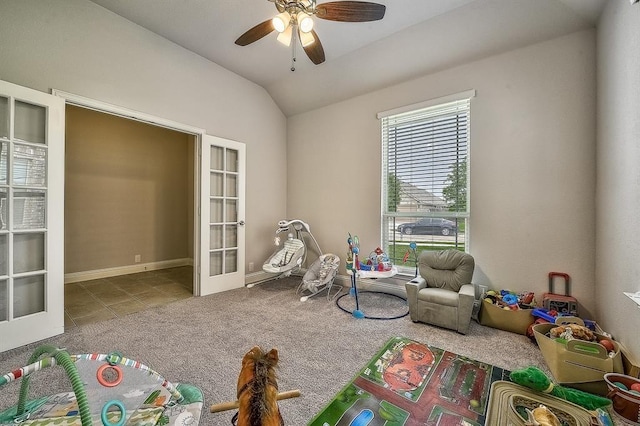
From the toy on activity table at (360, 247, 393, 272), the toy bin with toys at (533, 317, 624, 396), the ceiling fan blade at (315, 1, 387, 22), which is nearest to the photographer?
the toy bin with toys at (533, 317, 624, 396)

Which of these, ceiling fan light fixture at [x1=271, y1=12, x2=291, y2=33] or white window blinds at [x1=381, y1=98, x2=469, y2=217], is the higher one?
ceiling fan light fixture at [x1=271, y1=12, x2=291, y2=33]

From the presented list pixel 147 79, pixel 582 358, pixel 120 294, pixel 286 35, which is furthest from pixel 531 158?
pixel 120 294

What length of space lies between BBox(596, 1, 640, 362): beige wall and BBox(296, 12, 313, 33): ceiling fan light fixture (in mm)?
2267

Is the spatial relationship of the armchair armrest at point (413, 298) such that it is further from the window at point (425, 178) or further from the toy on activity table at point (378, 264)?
the window at point (425, 178)

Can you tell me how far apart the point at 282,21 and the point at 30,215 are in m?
2.88

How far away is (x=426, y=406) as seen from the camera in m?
1.55

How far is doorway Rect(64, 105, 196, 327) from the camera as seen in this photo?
12.8 feet

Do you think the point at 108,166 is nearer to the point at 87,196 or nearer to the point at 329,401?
the point at 87,196

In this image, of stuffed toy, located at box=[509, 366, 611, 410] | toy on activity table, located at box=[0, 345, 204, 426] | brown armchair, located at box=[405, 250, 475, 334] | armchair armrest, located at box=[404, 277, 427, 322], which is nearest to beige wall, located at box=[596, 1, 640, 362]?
stuffed toy, located at box=[509, 366, 611, 410]

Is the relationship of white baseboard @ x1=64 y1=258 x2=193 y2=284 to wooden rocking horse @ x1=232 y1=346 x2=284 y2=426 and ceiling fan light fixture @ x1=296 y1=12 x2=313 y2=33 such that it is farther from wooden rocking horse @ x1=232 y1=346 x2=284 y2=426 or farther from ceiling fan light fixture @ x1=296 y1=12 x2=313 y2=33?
ceiling fan light fixture @ x1=296 y1=12 x2=313 y2=33

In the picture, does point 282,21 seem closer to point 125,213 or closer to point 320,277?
point 320,277

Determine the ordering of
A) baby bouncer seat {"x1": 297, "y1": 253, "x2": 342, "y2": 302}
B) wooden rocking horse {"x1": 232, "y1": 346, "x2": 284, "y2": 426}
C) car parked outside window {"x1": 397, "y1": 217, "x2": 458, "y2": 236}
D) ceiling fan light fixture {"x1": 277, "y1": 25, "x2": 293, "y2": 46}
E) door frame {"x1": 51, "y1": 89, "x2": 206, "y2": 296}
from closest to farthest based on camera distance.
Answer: wooden rocking horse {"x1": 232, "y1": 346, "x2": 284, "y2": 426} → ceiling fan light fixture {"x1": 277, "y1": 25, "x2": 293, "y2": 46} → door frame {"x1": 51, "y1": 89, "x2": 206, "y2": 296} → car parked outside window {"x1": 397, "y1": 217, "x2": 458, "y2": 236} → baby bouncer seat {"x1": 297, "y1": 253, "x2": 342, "y2": 302}

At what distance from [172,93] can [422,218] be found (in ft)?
12.2

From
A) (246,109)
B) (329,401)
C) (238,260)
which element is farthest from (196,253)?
(329,401)
